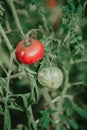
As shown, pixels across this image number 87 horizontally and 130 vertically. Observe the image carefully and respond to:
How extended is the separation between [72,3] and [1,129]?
854mm

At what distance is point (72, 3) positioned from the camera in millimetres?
1396

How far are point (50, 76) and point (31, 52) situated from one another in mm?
112

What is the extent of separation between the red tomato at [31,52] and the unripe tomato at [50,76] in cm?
5

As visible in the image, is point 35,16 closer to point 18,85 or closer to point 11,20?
point 11,20

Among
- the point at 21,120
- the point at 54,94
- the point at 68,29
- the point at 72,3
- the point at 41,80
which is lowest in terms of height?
the point at 21,120

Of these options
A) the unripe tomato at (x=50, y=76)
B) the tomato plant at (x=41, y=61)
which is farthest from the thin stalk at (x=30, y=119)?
the unripe tomato at (x=50, y=76)

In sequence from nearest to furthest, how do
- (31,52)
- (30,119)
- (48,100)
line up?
(31,52)
(30,119)
(48,100)

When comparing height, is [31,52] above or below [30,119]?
above

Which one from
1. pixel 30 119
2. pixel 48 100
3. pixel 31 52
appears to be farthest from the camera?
pixel 48 100

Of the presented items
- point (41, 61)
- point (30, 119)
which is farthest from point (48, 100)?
point (41, 61)

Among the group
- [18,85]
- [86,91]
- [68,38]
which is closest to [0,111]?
[68,38]

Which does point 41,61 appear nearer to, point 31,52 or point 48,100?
point 31,52

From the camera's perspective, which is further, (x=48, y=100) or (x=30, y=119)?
(x=48, y=100)

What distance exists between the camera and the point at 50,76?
133 centimetres
